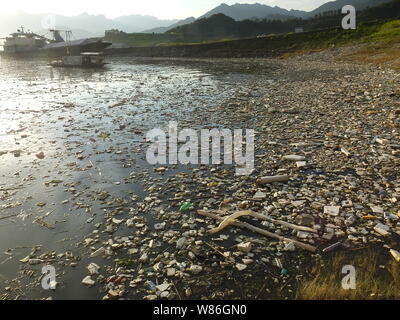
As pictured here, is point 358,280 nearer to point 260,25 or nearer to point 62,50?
point 62,50

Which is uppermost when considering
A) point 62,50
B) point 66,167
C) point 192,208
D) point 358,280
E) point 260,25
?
point 260,25

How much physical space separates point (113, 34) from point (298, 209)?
14667cm

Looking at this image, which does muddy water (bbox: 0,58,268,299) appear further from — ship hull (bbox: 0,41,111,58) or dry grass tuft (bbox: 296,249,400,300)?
ship hull (bbox: 0,41,111,58)

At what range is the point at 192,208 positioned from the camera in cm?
706

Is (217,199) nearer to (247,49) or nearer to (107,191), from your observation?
(107,191)

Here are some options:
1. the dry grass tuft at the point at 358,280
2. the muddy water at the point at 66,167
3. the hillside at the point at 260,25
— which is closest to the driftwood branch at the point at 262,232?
the dry grass tuft at the point at 358,280

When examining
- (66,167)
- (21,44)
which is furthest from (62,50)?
(66,167)

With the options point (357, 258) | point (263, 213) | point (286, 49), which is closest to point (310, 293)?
point (357, 258)

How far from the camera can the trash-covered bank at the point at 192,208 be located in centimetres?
505

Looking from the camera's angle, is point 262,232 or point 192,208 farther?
point 192,208

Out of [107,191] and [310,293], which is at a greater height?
[107,191]

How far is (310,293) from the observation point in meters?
4.50

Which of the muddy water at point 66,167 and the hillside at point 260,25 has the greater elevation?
the hillside at point 260,25

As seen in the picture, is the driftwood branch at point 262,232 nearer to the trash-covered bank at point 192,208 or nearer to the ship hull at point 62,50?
the trash-covered bank at point 192,208
